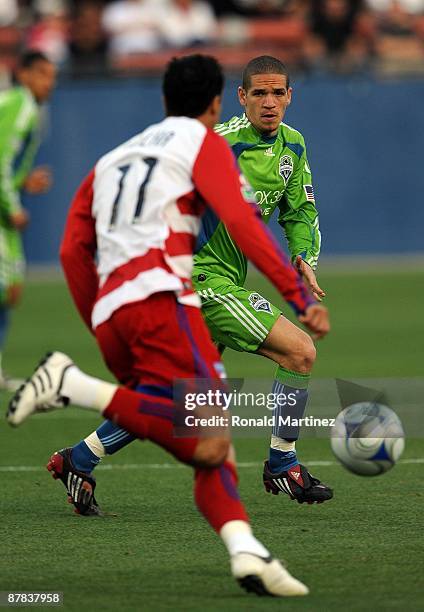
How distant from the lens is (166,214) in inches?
226

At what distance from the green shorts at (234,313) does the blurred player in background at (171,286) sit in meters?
1.84

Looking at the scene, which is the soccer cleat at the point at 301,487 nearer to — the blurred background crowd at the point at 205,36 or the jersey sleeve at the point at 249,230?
the jersey sleeve at the point at 249,230

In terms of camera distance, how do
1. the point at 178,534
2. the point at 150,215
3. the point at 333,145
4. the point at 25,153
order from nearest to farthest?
1. the point at 150,215
2. the point at 178,534
3. the point at 25,153
4. the point at 333,145

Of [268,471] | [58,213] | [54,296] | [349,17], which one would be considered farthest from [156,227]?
[349,17]

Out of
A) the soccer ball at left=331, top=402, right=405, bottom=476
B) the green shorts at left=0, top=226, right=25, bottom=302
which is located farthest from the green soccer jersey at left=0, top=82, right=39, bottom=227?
the soccer ball at left=331, top=402, right=405, bottom=476

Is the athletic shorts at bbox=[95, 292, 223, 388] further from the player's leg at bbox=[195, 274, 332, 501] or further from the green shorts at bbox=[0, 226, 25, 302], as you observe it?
the green shorts at bbox=[0, 226, 25, 302]

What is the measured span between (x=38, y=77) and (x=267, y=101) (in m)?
5.59

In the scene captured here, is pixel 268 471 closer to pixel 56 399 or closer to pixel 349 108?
pixel 56 399

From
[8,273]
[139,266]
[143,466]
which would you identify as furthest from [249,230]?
[8,273]

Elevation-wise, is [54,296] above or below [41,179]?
below

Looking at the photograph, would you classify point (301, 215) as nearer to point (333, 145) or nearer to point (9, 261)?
point (9, 261)

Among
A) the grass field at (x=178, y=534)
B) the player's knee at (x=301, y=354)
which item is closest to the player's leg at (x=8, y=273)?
the grass field at (x=178, y=534)

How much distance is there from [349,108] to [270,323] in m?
15.8

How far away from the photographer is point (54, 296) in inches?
808
